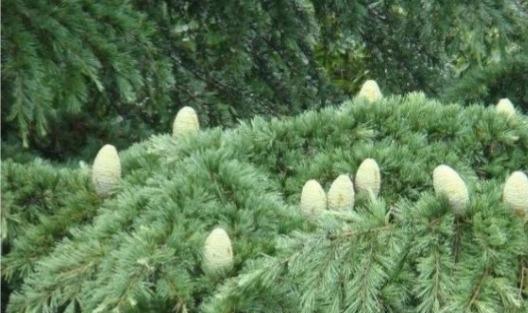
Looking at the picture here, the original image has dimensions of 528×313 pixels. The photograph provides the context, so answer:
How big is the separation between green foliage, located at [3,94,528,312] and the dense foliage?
65 centimetres

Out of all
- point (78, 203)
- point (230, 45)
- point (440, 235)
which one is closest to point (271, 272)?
point (440, 235)

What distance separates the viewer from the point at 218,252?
137 cm

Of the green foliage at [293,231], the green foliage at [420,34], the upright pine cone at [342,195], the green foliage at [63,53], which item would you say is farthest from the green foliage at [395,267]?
the green foliage at [420,34]

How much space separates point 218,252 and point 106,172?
1.43 ft

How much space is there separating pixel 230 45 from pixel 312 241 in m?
2.20

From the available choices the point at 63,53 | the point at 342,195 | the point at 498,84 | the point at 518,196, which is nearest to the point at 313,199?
the point at 342,195

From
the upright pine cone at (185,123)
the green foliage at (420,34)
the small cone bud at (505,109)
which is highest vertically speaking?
the green foliage at (420,34)

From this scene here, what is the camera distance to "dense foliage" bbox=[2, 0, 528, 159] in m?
2.31

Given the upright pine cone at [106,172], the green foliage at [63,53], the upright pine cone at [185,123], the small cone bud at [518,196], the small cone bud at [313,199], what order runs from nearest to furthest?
the small cone bud at [518,196] → the small cone bud at [313,199] → the upright pine cone at [106,172] → the upright pine cone at [185,123] → the green foliage at [63,53]

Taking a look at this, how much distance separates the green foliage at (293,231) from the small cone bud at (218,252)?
0.02 m

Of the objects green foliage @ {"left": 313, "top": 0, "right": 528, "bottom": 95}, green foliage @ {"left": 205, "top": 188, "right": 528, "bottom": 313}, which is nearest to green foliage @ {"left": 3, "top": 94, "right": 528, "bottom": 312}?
green foliage @ {"left": 205, "top": 188, "right": 528, "bottom": 313}

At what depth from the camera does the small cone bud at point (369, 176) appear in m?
1.61

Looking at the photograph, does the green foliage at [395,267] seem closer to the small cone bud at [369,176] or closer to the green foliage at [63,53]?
the small cone bud at [369,176]

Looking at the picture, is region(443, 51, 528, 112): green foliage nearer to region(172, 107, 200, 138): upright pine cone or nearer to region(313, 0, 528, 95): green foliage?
region(313, 0, 528, 95): green foliage
